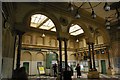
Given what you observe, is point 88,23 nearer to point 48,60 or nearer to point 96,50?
point 96,50

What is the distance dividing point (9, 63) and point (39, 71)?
916 cm

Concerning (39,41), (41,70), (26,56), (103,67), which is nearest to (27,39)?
(39,41)

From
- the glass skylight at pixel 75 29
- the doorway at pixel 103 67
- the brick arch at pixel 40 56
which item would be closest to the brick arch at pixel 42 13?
the glass skylight at pixel 75 29

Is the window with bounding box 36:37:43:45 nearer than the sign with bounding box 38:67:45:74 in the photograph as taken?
No

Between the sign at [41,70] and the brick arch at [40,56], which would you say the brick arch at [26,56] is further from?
the sign at [41,70]

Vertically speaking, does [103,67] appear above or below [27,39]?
below

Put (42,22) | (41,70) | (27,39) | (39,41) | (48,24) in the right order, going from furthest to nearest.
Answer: (39,41) < (27,39) < (41,70) < (48,24) < (42,22)

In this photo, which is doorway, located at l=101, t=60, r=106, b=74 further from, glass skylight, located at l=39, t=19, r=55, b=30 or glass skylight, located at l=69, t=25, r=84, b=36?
glass skylight, located at l=39, t=19, r=55, b=30

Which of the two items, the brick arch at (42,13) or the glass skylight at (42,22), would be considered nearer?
the brick arch at (42,13)

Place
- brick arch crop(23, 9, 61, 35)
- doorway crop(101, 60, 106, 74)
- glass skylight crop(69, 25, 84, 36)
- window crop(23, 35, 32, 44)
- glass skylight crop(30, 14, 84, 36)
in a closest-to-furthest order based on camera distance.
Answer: brick arch crop(23, 9, 61, 35)
glass skylight crop(30, 14, 84, 36)
glass skylight crop(69, 25, 84, 36)
doorway crop(101, 60, 106, 74)
window crop(23, 35, 32, 44)

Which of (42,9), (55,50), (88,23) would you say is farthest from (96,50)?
(42,9)

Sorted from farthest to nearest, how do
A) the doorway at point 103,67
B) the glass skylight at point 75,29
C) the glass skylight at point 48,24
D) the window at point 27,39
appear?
1. the window at point 27,39
2. the doorway at point 103,67
3. the glass skylight at point 75,29
4. the glass skylight at point 48,24

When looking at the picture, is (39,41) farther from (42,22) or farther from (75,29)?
(75,29)

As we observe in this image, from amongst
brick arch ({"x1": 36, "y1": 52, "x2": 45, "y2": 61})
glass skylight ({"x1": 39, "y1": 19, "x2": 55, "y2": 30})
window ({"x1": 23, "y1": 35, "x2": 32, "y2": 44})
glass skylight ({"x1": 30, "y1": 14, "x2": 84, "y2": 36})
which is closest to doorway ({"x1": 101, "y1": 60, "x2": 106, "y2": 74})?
glass skylight ({"x1": 30, "y1": 14, "x2": 84, "y2": 36})
